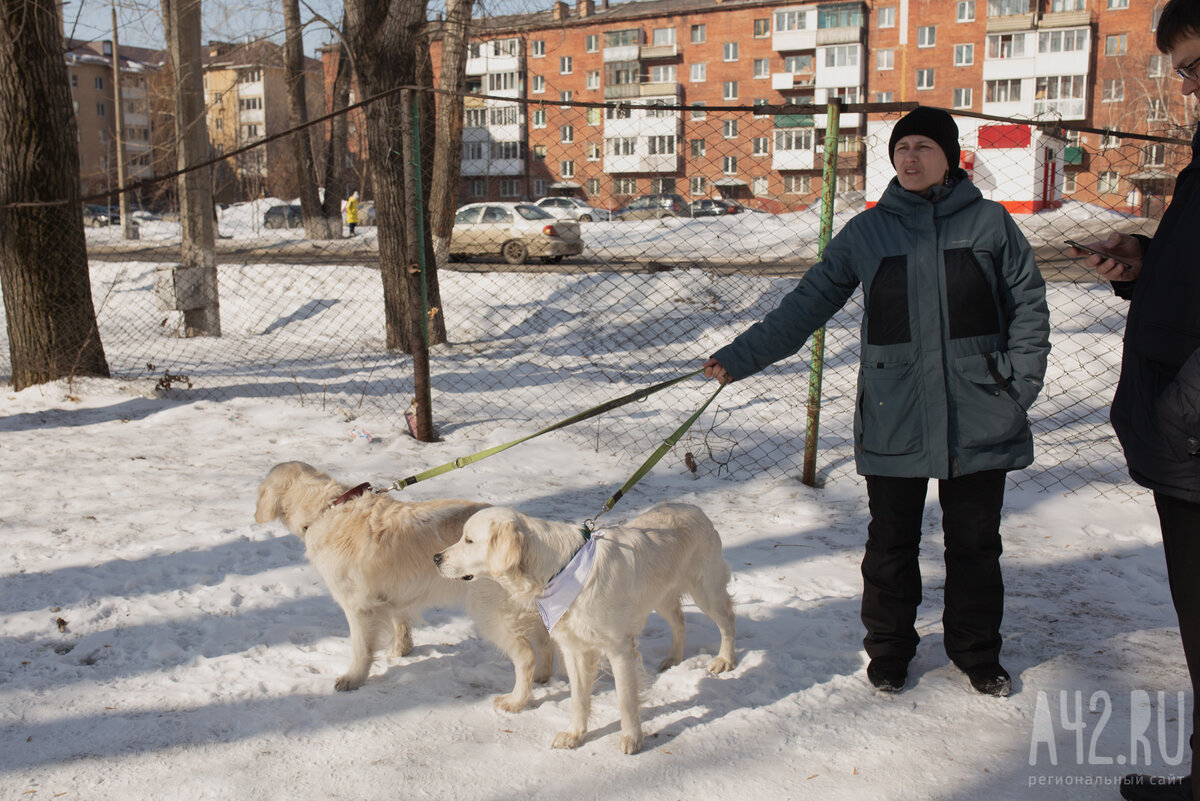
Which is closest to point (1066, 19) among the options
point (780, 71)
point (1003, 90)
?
point (1003, 90)

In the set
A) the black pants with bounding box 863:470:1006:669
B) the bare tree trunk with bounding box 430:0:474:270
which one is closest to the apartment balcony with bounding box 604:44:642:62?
the bare tree trunk with bounding box 430:0:474:270

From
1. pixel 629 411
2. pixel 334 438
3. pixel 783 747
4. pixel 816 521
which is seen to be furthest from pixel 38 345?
pixel 783 747

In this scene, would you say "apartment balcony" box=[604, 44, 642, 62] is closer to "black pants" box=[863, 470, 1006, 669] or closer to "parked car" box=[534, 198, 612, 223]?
"parked car" box=[534, 198, 612, 223]

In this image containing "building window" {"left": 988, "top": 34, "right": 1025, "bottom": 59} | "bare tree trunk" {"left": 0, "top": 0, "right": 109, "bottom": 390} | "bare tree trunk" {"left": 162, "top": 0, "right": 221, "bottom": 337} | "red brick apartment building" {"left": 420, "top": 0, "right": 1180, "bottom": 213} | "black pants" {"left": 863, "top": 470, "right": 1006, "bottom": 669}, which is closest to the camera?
"black pants" {"left": 863, "top": 470, "right": 1006, "bottom": 669}

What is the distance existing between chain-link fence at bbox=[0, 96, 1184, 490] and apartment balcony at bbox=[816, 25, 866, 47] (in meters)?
36.8

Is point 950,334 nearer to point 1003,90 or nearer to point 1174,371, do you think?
point 1174,371

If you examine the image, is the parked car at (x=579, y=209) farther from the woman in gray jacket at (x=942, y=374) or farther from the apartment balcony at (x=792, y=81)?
the woman in gray jacket at (x=942, y=374)

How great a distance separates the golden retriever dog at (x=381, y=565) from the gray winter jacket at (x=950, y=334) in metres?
1.50

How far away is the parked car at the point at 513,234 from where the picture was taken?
19.5 m

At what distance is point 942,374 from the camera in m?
2.98

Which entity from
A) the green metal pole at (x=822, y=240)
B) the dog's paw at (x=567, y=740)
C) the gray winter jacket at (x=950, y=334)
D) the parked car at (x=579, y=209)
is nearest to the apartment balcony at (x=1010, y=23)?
the parked car at (x=579, y=209)

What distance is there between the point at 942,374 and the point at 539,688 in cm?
192

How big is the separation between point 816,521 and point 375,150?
5477 millimetres

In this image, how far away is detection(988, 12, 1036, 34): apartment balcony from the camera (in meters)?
52.0
